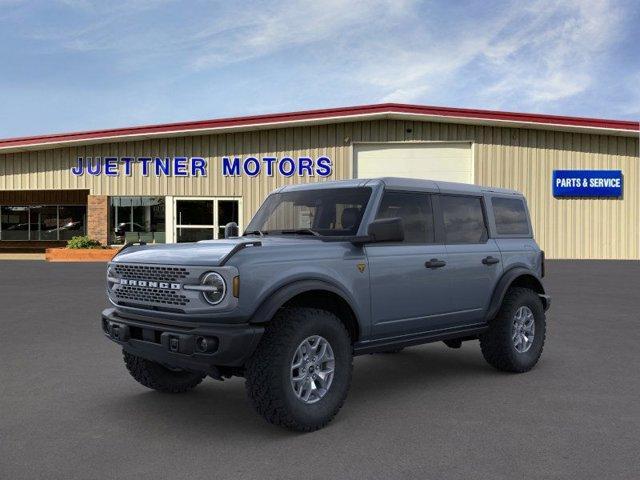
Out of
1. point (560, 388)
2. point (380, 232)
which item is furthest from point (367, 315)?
point (560, 388)

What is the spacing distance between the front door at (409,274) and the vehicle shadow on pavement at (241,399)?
68cm

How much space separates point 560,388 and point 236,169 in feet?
75.0

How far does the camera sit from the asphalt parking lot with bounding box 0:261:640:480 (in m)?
3.88

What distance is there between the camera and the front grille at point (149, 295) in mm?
4559

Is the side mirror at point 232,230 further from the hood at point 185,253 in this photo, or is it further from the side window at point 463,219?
the side window at point 463,219

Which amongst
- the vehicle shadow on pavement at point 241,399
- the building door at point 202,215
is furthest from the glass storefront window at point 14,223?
the vehicle shadow on pavement at point 241,399

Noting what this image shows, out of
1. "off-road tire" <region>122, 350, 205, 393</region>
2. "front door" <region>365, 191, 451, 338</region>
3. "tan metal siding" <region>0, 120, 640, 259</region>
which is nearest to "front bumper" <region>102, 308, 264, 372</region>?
"off-road tire" <region>122, 350, 205, 393</region>

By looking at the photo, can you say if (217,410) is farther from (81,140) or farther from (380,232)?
(81,140)

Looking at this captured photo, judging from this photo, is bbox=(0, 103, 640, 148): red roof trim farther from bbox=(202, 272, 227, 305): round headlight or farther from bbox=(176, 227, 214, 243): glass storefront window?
bbox=(202, 272, 227, 305): round headlight

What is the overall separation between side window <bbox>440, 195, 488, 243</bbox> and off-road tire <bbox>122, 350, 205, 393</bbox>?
2.68 m

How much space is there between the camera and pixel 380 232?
4785 millimetres

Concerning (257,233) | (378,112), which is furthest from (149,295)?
(378,112)

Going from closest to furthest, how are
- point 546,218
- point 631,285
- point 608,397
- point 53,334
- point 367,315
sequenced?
point 367,315 < point 608,397 < point 53,334 < point 631,285 < point 546,218

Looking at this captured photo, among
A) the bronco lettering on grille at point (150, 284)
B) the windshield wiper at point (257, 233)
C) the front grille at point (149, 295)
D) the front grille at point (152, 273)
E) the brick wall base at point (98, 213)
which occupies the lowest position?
the front grille at point (149, 295)
